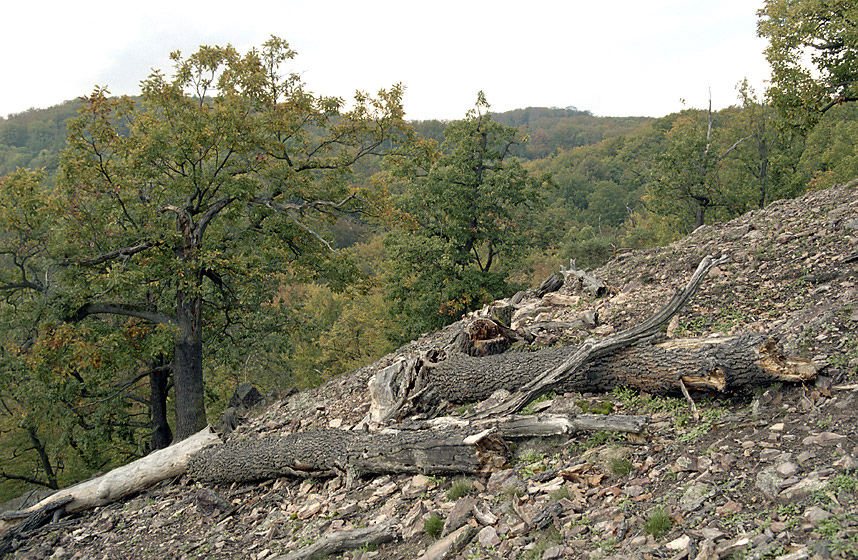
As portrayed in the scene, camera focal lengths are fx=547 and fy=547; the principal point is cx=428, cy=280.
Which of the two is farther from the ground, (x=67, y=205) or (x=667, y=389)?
(x=67, y=205)

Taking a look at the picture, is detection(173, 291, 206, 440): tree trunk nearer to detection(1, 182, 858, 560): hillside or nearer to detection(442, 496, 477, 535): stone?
detection(1, 182, 858, 560): hillside

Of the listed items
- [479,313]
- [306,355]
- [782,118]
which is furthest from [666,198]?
[306,355]

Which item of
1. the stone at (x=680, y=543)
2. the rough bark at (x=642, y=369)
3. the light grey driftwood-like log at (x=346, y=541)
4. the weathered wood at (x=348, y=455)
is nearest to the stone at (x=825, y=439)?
the rough bark at (x=642, y=369)

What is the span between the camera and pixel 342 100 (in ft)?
41.8

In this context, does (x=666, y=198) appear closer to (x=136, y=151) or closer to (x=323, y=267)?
(x=323, y=267)

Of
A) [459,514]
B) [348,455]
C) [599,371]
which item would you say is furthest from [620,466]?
[348,455]

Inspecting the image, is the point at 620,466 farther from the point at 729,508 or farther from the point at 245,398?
the point at 245,398

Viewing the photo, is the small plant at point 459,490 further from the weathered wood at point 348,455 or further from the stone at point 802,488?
the stone at point 802,488

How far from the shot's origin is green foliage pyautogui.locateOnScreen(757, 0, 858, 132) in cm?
1343

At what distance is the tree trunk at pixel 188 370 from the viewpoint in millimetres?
11508

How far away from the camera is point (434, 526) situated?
486 cm

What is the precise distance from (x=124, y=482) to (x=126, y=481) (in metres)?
0.03

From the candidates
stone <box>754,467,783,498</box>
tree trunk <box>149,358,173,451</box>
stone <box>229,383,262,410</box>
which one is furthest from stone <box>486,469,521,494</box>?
tree trunk <box>149,358,173,451</box>

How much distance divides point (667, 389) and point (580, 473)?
1.64 meters
